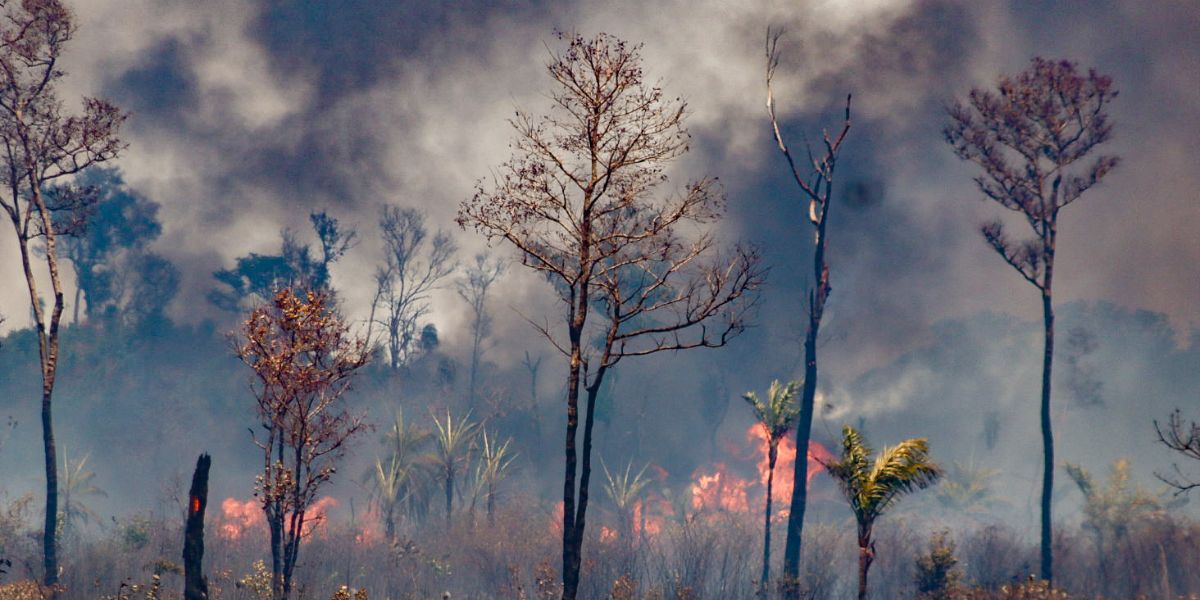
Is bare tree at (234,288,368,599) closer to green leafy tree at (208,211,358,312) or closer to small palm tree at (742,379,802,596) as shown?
small palm tree at (742,379,802,596)

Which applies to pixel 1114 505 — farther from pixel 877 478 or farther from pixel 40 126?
pixel 40 126

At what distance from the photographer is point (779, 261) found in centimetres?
10094

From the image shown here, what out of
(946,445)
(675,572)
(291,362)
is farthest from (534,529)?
(946,445)

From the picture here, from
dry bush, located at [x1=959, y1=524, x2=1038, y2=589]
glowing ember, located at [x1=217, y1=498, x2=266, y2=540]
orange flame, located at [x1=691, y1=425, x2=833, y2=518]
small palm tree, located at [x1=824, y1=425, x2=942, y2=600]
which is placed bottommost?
glowing ember, located at [x1=217, y1=498, x2=266, y2=540]

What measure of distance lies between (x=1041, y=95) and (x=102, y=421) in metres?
87.9

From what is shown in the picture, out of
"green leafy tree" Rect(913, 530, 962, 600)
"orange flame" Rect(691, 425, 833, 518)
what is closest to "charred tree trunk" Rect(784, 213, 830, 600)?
"green leafy tree" Rect(913, 530, 962, 600)

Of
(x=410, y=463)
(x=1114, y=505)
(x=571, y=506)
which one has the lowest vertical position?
(x=571, y=506)

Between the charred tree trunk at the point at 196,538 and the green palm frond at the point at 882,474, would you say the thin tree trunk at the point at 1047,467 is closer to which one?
the green palm frond at the point at 882,474

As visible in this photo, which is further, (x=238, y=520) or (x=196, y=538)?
(x=238, y=520)

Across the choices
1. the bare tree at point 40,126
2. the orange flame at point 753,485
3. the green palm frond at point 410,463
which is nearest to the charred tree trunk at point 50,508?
the bare tree at point 40,126

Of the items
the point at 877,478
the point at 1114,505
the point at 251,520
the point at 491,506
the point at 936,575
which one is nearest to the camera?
the point at 877,478

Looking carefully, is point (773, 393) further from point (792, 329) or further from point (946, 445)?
point (946, 445)

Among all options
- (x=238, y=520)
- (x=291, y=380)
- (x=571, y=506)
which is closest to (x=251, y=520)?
(x=238, y=520)

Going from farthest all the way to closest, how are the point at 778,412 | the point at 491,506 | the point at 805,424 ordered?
1. the point at 491,506
2. the point at 805,424
3. the point at 778,412
